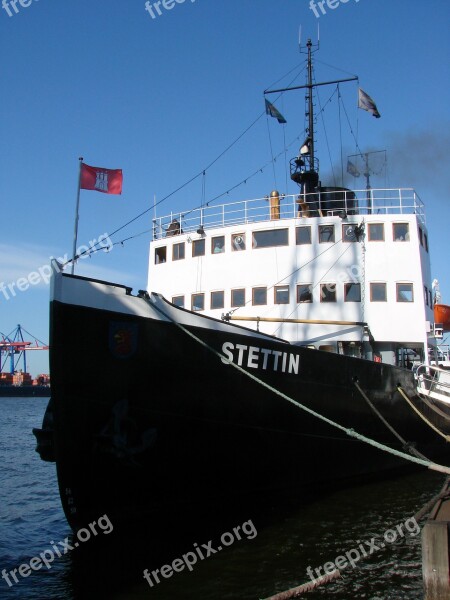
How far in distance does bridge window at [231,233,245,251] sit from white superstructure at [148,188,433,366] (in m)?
0.03

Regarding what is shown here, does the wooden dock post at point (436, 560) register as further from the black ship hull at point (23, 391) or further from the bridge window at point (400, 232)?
the black ship hull at point (23, 391)

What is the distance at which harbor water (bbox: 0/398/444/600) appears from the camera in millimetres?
8125

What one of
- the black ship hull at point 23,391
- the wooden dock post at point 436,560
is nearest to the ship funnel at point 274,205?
the wooden dock post at point 436,560

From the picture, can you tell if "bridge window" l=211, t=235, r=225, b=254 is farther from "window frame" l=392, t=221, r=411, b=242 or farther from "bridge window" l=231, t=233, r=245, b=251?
"window frame" l=392, t=221, r=411, b=242

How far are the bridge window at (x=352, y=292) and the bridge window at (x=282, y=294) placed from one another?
1.51 meters

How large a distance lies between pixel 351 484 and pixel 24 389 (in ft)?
326

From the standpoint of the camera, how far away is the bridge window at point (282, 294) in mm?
15031

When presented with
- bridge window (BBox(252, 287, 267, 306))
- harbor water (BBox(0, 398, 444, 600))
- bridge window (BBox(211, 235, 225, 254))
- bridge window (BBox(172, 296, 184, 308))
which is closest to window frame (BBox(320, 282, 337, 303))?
bridge window (BBox(252, 287, 267, 306))

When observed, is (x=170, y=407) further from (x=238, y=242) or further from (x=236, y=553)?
(x=238, y=242)

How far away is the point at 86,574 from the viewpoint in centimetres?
885

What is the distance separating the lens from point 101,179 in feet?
39.3

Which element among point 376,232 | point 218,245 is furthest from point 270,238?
point 376,232

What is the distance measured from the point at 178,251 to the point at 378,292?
5574mm

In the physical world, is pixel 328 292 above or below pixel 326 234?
below
